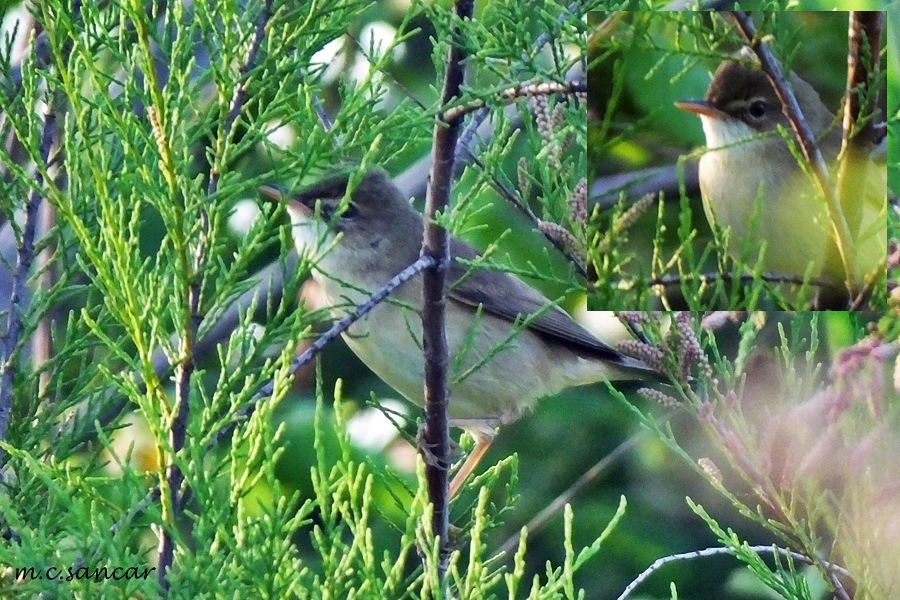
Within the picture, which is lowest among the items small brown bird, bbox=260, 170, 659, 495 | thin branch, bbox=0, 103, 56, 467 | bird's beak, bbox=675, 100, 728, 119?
small brown bird, bbox=260, 170, 659, 495

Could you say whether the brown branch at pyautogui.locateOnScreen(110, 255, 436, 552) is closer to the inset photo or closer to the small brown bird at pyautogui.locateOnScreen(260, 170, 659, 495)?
the inset photo

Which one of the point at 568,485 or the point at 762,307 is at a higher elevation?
the point at 762,307

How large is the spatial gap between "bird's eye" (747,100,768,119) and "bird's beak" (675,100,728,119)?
1.6 inches

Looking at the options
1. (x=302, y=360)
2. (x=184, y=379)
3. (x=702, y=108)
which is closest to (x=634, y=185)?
(x=702, y=108)

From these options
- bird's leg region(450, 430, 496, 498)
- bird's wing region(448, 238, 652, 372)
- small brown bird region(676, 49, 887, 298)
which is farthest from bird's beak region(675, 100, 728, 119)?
bird's leg region(450, 430, 496, 498)

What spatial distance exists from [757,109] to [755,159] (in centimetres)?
10

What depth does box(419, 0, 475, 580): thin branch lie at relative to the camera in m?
1.27

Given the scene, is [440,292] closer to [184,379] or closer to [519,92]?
[519,92]

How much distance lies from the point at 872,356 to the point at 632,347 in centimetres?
36

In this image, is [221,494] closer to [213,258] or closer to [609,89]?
[213,258]

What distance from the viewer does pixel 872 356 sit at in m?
1.65

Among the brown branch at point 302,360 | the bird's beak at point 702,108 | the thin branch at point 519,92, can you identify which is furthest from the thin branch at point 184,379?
the bird's beak at point 702,108

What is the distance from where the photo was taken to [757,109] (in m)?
1.77

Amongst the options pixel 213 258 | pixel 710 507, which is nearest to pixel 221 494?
pixel 213 258
